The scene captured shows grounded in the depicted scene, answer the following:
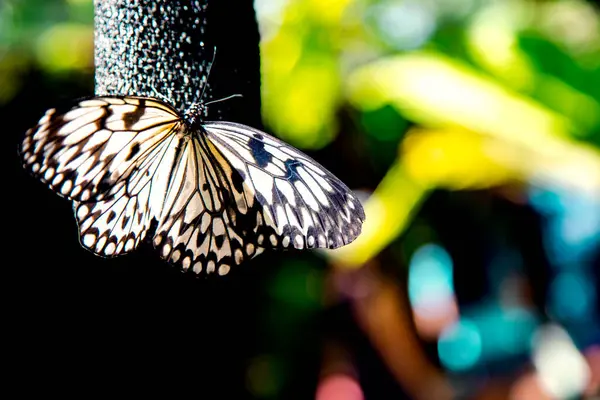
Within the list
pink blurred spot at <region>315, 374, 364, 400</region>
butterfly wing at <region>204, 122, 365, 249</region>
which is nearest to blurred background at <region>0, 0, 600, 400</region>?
pink blurred spot at <region>315, 374, 364, 400</region>

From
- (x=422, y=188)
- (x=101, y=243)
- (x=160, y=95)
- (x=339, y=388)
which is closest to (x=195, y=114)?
(x=160, y=95)

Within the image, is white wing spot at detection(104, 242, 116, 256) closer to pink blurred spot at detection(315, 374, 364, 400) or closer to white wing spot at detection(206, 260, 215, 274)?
white wing spot at detection(206, 260, 215, 274)

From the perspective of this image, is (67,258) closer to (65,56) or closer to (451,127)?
(65,56)

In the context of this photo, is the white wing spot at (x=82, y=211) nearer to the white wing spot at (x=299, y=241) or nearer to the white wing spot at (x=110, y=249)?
the white wing spot at (x=110, y=249)

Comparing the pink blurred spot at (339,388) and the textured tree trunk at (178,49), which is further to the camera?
the pink blurred spot at (339,388)

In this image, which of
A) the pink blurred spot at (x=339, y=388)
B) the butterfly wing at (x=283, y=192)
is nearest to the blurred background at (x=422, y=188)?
the pink blurred spot at (x=339, y=388)

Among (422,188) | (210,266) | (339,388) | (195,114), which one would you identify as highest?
(195,114)

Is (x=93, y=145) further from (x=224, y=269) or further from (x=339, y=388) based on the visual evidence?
(x=339, y=388)
